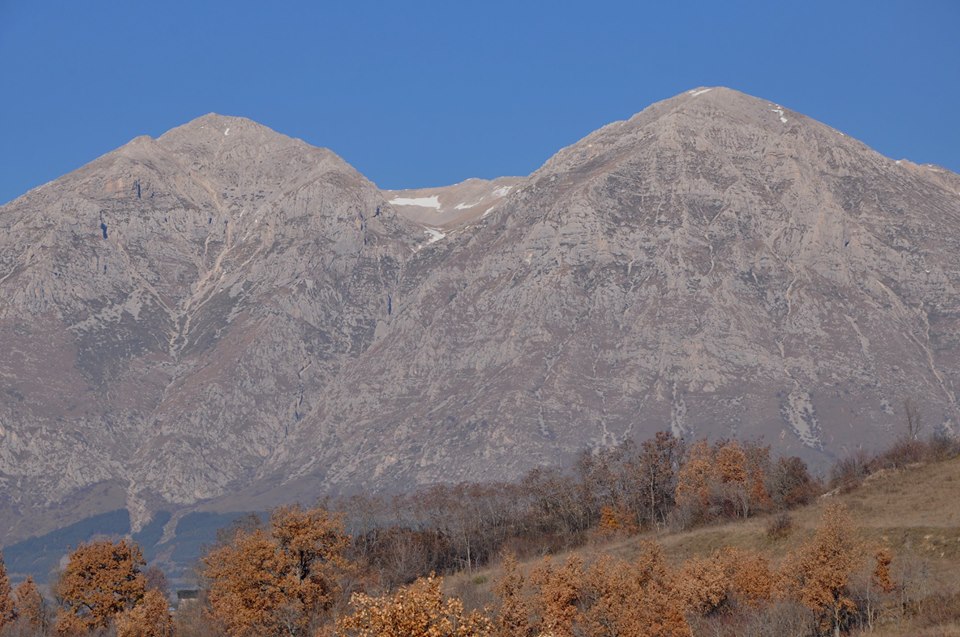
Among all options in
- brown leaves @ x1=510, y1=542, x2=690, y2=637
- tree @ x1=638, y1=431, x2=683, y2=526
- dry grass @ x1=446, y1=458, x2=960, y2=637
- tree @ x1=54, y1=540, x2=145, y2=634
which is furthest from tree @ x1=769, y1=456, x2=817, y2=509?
tree @ x1=54, y1=540, x2=145, y2=634

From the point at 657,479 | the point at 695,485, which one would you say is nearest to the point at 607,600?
the point at 695,485

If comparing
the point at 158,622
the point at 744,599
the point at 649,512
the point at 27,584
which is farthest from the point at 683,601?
the point at 27,584

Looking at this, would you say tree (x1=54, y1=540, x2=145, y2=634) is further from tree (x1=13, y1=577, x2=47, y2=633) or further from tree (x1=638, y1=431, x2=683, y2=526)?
tree (x1=638, y1=431, x2=683, y2=526)

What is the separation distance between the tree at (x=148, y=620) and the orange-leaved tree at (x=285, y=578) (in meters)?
19.2

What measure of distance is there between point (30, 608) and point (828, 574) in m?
94.5

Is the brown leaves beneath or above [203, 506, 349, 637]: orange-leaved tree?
beneath

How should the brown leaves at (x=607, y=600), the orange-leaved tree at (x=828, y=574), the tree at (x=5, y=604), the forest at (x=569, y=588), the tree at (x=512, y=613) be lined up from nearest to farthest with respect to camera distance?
the forest at (x=569, y=588) < the orange-leaved tree at (x=828, y=574) < the tree at (x=512, y=613) < the brown leaves at (x=607, y=600) < the tree at (x=5, y=604)

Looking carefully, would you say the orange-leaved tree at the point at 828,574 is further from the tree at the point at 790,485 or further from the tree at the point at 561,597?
the tree at the point at 790,485

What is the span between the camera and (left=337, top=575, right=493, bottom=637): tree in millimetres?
44094

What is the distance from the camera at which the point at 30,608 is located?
5768 inches

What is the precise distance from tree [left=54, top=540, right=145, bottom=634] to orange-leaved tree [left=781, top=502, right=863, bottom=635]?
233ft

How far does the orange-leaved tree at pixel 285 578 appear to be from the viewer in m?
91.8

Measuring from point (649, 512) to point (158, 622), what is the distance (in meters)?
83.2

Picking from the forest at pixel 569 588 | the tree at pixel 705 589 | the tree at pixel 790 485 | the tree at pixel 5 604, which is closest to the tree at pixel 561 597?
the forest at pixel 569 588
